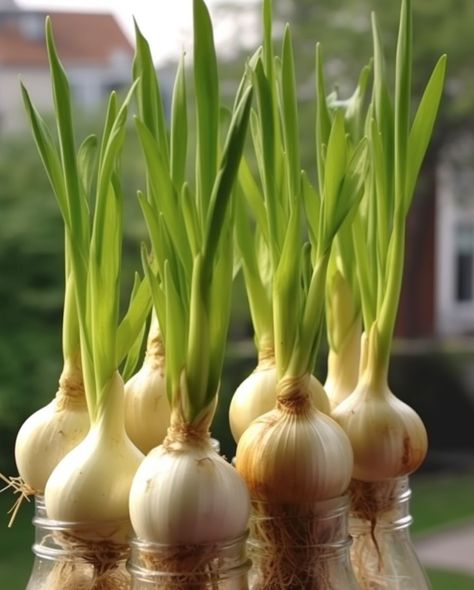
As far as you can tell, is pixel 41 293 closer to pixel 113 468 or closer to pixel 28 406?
pixel 28 406

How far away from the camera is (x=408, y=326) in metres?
5.57

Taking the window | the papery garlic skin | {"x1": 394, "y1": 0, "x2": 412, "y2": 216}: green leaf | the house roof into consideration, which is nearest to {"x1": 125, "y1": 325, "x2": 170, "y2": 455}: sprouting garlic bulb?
the papery garlic skin

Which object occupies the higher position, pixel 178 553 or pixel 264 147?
pixel 264 147

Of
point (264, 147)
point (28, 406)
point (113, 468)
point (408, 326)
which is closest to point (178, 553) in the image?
point (113, 468)

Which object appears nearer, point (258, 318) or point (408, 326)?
point (258, 318)

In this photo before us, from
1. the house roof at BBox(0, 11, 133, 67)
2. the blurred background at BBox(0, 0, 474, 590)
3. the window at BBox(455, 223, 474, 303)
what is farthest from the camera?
the house roof at BBox(0, 11, 133, 67)

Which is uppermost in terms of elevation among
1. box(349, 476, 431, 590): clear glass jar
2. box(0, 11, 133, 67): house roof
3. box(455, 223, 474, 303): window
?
box(0, 11, 133, 67): house roof

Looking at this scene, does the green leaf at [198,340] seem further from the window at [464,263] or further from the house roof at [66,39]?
the house roof at [66,39]

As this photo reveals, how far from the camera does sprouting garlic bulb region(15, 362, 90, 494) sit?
35cm

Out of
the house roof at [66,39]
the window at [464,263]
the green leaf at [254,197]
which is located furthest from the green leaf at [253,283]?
the house roof at [66,39]

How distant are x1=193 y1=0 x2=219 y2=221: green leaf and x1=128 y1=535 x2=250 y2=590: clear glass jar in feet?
0.35

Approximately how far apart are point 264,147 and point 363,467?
0.12 m

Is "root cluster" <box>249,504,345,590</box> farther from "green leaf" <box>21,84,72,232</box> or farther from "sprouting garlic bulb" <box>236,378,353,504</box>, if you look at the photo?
"green leaf" <box>21,84,72,232</box>

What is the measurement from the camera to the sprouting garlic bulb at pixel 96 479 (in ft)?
1.04
